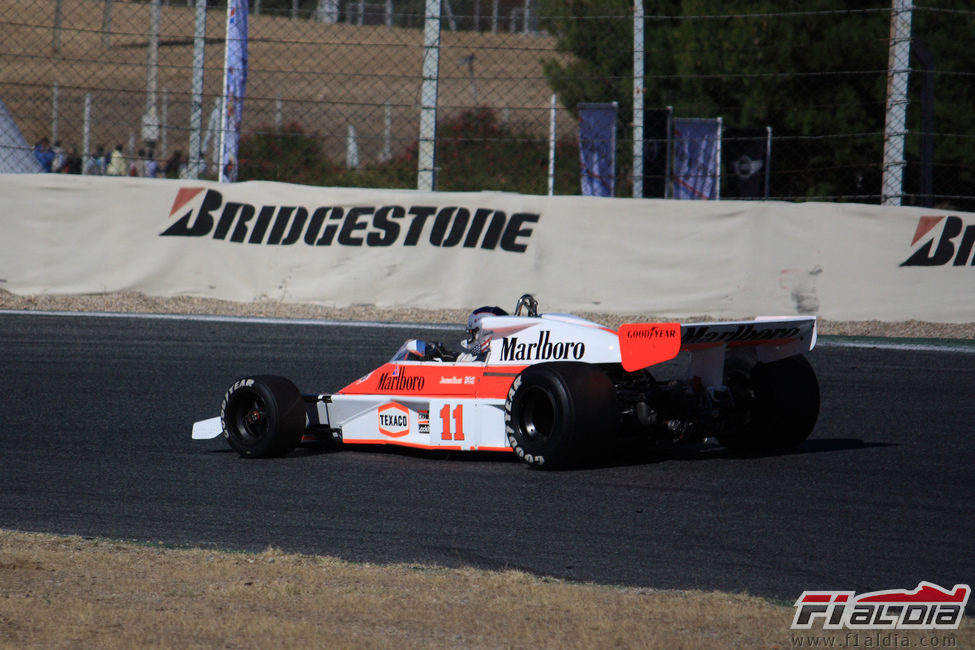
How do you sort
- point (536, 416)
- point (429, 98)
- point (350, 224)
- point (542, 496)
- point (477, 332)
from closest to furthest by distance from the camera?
point (542, 496)
point (536, 416)
point (477, 332)
point (350, 224)
point (429, 98)

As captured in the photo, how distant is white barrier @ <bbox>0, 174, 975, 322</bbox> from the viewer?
1184 centimetres

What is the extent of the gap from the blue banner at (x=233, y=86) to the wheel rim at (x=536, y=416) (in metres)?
7.60

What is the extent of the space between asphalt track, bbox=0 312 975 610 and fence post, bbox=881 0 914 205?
10.5ft

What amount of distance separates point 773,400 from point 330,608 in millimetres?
3438

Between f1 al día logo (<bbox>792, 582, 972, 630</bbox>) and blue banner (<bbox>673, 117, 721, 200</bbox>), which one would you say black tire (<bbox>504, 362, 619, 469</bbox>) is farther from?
blue banner (<bbox>673, 117, 721, 200</bbox>)

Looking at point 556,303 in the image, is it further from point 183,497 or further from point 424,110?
point 183,497

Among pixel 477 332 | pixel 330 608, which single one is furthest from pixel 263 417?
pixel 330 608

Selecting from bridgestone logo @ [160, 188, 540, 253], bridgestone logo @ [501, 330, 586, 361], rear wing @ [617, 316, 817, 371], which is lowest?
bridgestone logo @ [501, 330, 586, 361]

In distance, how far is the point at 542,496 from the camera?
604 centimetres

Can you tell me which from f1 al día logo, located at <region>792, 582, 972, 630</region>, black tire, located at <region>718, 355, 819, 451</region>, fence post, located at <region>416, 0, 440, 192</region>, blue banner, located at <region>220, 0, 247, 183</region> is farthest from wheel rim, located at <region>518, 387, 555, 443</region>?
blue banner, located at <region>220, 0, 247, 183</region>

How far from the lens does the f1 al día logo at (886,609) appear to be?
12.8 feet

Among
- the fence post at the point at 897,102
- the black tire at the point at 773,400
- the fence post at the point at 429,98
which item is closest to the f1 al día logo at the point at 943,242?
the fence post at the point at 897,102

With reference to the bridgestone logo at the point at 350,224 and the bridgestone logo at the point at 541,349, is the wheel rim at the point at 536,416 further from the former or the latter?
the bridgestone logo at the point at 350,224

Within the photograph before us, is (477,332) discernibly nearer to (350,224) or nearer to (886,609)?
(886,609)
